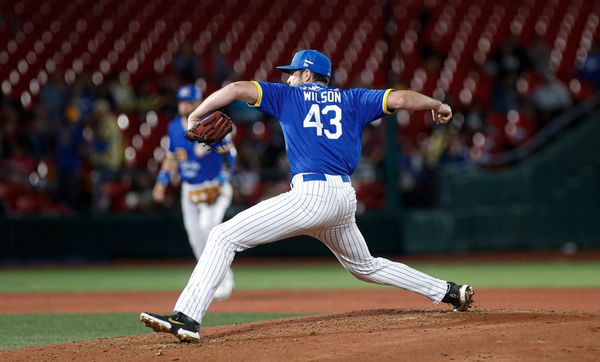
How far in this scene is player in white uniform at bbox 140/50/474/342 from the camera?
5586 mm

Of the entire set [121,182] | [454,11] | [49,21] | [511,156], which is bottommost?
[121,182]

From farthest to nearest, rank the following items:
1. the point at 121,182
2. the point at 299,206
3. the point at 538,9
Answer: the point at 538,9, the point at 121,182, the point at 299,206

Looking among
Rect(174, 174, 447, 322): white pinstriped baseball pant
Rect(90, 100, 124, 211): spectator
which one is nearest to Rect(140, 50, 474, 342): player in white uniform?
Rect(174, 174, 447, 322): white pinstriped baseball pant

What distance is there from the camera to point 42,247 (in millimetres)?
15945

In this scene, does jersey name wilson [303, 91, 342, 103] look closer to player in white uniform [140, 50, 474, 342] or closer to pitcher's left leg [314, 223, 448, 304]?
player in white uniform [140, 50, 474, 342]

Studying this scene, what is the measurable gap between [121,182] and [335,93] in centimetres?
1031

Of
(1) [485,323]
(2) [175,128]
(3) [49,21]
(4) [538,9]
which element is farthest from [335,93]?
(4) [538,9]

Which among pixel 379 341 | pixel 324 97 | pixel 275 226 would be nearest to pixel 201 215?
pixel 324 97

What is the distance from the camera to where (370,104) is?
239 inches

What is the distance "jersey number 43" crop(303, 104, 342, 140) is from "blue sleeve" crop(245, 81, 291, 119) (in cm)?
19

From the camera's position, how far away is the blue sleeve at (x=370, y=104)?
606cm

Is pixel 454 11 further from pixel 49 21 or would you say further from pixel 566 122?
pixel 49 21

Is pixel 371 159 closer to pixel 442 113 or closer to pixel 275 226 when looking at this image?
pixel 442 113

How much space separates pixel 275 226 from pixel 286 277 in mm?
7583
